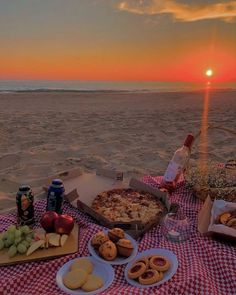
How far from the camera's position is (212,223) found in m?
2.24

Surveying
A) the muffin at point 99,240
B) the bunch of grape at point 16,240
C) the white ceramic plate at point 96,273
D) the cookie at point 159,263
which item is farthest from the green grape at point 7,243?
the cookie at point 159,263

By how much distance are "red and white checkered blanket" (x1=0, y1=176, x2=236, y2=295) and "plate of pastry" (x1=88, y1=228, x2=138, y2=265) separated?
6 centimetres

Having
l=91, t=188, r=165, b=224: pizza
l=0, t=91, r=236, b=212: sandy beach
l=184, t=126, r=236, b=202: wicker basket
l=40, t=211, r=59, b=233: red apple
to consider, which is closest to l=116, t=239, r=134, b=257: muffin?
l=91, t=188, r=165, b=224: pizza

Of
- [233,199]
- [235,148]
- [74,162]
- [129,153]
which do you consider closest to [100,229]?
[233,199]

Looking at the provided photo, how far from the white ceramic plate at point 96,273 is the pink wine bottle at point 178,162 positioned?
1167 mm

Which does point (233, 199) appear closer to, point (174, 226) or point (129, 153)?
point (174, 226)

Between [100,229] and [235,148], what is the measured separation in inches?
204

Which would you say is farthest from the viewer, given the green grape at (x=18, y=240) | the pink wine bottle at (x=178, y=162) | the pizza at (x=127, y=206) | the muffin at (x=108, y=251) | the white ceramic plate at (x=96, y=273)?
the pink wine bottle at (x=178, y=162)

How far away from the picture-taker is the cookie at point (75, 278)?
1.74 m

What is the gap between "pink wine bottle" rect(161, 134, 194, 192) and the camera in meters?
2.81

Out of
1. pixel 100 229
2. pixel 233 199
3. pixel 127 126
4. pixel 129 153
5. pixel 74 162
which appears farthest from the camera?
pixel 127 126

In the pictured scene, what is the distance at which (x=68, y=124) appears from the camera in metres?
10.3

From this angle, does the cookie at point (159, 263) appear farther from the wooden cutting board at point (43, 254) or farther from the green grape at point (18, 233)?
the green grape at point (18, 233)

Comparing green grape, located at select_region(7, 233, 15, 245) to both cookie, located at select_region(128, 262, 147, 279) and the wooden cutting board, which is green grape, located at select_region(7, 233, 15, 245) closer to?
the wooden cutting board
